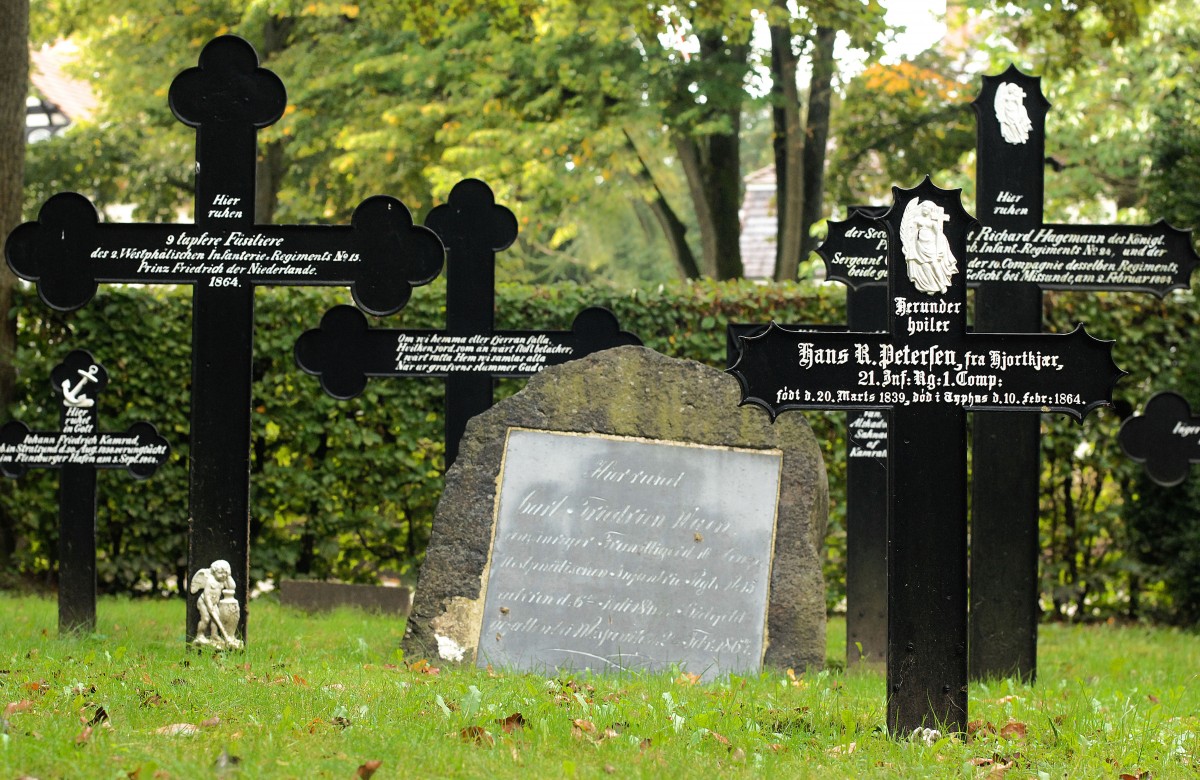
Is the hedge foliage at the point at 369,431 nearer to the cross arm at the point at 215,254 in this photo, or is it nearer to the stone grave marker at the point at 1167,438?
the stone grave marker at the point at 1167,438

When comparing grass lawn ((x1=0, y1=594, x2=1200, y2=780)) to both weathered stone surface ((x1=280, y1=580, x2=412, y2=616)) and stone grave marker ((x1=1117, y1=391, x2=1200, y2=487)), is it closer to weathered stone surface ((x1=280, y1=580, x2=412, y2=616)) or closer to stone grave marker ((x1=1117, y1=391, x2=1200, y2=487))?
stone grave marker ((x1=1117, y1=391, x2=1200, y2=487))

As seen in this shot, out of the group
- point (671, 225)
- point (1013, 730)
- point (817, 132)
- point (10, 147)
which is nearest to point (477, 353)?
point (1013, 730)

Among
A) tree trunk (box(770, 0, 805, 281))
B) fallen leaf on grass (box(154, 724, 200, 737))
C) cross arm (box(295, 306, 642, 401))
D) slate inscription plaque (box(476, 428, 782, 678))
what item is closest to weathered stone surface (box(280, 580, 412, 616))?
cross arm (box(295, 306, 642, 401))

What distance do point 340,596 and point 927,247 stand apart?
5.94 meters

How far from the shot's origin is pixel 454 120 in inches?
623

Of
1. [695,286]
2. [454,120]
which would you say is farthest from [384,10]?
[695,286]

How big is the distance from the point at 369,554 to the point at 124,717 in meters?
5.72

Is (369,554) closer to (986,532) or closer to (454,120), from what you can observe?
(986,532)

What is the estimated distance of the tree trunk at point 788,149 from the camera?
15156mm

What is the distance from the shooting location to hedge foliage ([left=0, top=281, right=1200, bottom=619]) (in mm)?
9953

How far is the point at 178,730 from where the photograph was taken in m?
4.47

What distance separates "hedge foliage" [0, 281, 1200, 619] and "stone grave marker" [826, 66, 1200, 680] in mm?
2722

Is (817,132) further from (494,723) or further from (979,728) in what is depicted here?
(494,723)

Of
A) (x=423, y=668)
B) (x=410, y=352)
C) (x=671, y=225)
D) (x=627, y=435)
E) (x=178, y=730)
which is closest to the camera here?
(x=178, y=730)
